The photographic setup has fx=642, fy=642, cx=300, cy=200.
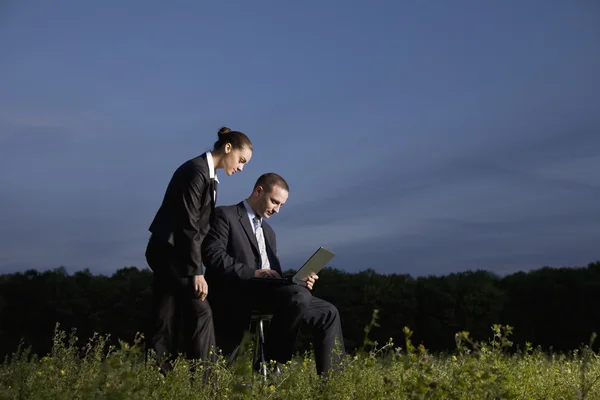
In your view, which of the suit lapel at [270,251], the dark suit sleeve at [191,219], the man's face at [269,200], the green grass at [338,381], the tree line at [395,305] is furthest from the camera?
the tree line at [395,305]

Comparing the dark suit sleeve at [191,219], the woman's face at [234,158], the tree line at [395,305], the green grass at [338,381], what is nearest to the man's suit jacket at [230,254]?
the dark suit sleeve at [191,219]

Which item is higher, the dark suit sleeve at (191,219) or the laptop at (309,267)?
the dark suit sleeve at (191,219)

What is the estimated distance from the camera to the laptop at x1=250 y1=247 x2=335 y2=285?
4.85 meters

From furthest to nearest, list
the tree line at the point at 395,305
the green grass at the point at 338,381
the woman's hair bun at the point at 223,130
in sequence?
the tree line at the point at 395,305, the woman's hair bun at the point at 223,130, the green grass at the point at 338,381

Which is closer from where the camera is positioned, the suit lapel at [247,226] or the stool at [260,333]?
the stool at [260,333]

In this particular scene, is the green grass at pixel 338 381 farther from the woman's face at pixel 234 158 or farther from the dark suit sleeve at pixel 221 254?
the woman's face at pixel 234 158

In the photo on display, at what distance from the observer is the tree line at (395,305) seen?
882 cm

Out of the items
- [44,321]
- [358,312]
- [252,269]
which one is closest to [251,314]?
[252,269]

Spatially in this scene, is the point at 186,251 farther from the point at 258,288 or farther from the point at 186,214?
the point at 258,288

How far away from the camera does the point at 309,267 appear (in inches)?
196

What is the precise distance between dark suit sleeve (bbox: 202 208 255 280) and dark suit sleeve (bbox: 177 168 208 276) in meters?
0.22

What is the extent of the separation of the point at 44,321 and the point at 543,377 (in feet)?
22.2

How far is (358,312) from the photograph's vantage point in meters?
8.77

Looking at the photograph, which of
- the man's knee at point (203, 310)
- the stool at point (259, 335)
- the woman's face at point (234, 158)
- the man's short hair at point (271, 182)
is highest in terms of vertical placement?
the woman's face at point (234, 158)
